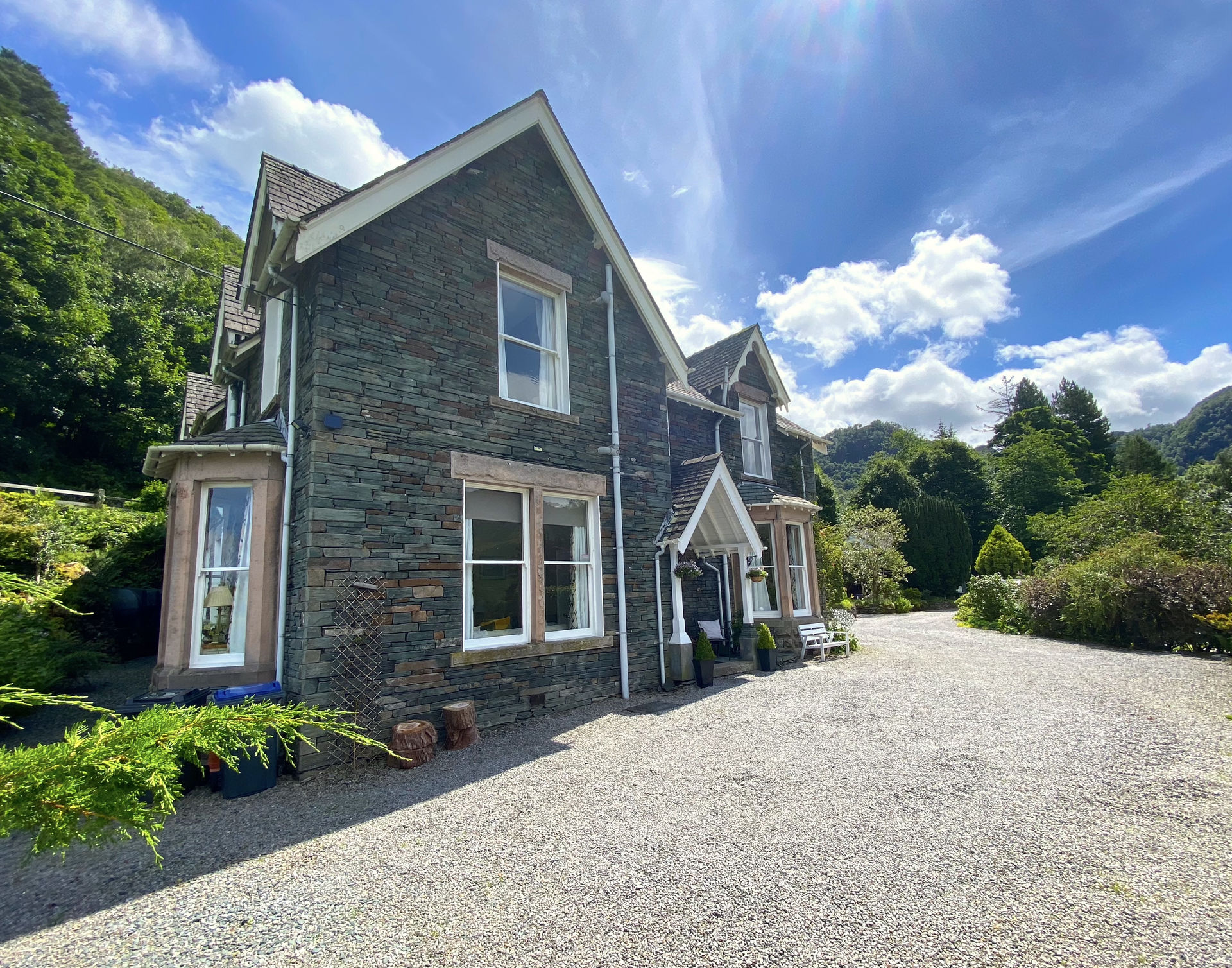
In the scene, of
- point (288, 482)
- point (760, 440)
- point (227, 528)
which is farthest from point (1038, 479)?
point (227, 528)

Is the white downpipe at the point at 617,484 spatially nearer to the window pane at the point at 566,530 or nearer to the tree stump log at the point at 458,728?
the window pane at the point at 566,530

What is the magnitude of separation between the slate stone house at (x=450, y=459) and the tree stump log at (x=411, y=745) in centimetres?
33

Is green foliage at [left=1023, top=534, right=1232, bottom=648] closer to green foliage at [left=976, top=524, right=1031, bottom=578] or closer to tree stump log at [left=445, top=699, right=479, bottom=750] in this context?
green foliage at [left=976, top=524, right=1031, bottom=578]

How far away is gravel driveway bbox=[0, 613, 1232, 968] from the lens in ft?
11.1

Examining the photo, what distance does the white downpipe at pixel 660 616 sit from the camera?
10.2 meters

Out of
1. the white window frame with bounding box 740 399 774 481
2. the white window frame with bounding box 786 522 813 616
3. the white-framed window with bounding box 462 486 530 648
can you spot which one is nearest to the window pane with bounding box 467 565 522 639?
the white-framed window with bounding box 462 486 530 648

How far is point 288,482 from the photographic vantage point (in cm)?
763

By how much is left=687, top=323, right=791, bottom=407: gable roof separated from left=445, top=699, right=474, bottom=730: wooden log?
33.9ft

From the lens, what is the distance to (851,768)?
611cm

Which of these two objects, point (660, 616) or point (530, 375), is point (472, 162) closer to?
point (530, 375)

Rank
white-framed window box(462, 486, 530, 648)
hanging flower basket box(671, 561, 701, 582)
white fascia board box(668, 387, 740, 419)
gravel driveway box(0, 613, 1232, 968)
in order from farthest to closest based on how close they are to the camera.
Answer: white fascia board box(668, 387, 740, 419) → hanging flower basket box(671, 561, 701, 582) → white-framed window box(462, 486, 530, 648) → gravel driveway box(0, 613, 1232, 968)

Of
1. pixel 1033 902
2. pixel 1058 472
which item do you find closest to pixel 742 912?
pixel 1033 902

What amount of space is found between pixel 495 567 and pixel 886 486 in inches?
1410

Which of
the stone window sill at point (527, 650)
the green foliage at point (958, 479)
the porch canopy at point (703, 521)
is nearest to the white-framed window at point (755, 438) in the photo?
the porch canopy at point (703, 521)
